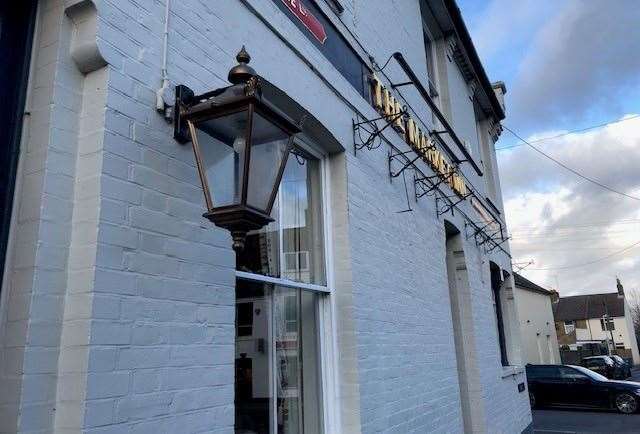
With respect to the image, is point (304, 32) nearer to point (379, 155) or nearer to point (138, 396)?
point (379, 155)

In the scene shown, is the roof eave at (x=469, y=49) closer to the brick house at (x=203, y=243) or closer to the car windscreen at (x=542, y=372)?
the brick house at (x=203, y=243)

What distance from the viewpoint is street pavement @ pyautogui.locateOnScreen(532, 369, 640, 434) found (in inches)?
507

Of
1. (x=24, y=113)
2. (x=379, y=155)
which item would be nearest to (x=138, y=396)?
(x=24, y=113)

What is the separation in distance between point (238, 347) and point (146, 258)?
1044 mm

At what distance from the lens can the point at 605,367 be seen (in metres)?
Result: 26.2

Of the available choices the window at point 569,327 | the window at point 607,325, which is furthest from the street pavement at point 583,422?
the window at point 569,327

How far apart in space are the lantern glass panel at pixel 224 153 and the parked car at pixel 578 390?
17.6m

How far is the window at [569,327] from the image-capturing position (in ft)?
188

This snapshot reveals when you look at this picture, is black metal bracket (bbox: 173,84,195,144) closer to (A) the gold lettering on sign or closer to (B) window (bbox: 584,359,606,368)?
(A) the gold lettering on sign

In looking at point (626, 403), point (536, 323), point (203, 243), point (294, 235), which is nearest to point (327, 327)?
point (294, 235)

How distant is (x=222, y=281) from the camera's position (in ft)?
9.15

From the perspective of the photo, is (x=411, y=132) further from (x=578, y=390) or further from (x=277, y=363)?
(x=578, y=390)

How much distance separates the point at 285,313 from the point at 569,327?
61.4m

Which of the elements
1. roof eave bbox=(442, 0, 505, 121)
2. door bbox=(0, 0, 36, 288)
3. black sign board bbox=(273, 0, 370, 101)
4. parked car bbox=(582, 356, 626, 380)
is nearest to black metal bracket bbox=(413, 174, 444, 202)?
Answer: black sign board bbox=(273, 0, 370, 101)
